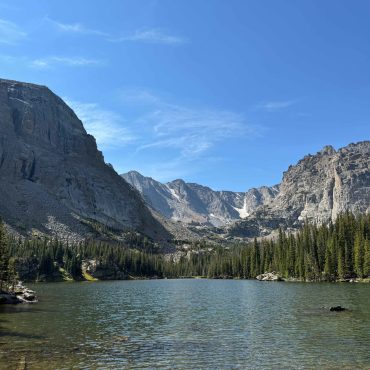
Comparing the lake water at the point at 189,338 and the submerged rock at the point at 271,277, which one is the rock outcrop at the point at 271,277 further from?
the lake water at the point at 189,338

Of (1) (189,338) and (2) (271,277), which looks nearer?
(1) (189,338)

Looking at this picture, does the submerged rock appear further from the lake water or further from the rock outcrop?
the lake water

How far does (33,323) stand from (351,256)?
4895 inches

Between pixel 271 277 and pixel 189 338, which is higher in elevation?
pixel 271 277

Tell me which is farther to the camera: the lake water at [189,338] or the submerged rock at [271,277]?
the submerged rock at [271,277]

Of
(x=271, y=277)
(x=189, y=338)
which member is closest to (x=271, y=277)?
(x=271, y=277)

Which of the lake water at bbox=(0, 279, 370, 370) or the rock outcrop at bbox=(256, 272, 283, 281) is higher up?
the rock outcrop at bbox=(256, 272, 283, 281)

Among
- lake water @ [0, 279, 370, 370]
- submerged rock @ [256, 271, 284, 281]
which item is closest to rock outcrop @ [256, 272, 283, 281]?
submerged rock @ [256, 271, 284, 281]

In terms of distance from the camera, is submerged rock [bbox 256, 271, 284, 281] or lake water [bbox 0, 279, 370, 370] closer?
lake water [bbox 0, 279, 370, 370]

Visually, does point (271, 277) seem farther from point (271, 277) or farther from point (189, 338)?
point (189, 338)

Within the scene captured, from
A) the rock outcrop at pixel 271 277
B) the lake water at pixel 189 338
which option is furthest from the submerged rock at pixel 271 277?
the lake water at pixel 189 338

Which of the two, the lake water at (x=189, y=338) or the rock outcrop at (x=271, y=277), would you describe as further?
the rock outcrop at (x=271, y=277)

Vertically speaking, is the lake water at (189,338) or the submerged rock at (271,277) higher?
the submerged rock at (271,277)

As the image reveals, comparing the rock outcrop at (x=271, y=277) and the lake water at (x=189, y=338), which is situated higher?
the rock outcrop at (x=271, y=277)
